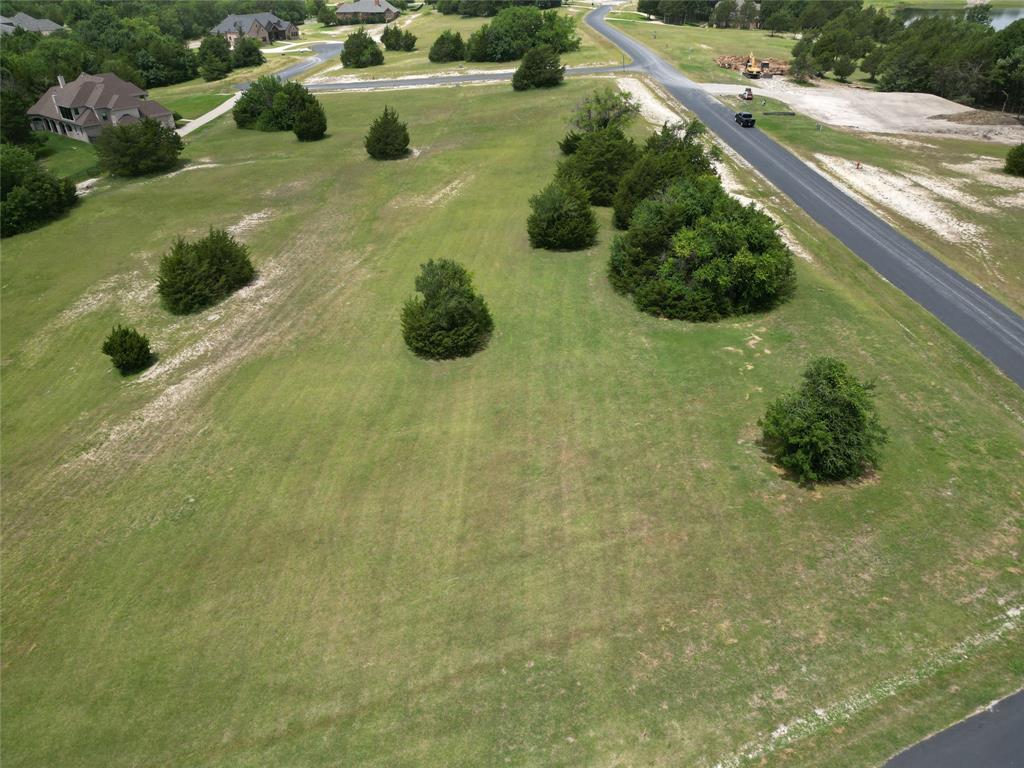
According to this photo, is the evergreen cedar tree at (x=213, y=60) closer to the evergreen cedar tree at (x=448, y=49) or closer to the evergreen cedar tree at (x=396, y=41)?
the evergreen cedar tree at (x=396, y=41)

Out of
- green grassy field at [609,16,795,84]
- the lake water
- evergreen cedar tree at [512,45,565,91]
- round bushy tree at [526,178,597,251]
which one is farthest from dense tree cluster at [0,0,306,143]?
the lake water

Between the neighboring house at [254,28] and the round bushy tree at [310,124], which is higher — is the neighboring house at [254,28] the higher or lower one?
the higher one

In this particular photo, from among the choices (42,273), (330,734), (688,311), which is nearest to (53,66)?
(42,273)

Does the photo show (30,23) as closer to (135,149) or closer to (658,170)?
(135,149)

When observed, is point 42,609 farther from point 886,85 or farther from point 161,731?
point 886,85

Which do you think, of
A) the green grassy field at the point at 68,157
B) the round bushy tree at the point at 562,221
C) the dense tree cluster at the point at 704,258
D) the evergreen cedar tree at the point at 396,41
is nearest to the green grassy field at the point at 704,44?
the evergreen cedar tree at the point at 396,41

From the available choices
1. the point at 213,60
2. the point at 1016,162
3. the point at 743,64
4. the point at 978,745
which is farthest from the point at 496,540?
the point at 213,60

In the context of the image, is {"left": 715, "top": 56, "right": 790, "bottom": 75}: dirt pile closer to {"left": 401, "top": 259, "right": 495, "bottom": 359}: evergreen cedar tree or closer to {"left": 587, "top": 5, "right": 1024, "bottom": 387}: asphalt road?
{"left": 587, "top": 5, "right": 1024, "bottom": 387}: asphalt road
